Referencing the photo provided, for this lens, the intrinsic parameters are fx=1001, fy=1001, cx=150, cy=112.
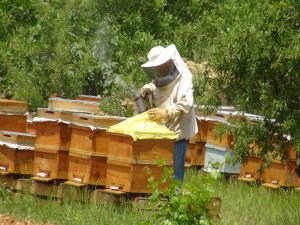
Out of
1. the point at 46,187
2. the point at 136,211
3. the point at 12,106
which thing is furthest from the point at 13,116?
the point at 136,211

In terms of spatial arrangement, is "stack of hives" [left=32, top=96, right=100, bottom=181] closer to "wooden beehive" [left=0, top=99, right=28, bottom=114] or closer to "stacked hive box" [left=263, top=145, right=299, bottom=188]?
"wooden beehive" [left=0, top=99, right=28, bottom=114]

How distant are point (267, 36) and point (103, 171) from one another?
2749mm

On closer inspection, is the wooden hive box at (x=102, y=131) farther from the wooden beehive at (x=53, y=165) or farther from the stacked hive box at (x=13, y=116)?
the stacked hive box at (x=13, y=116)

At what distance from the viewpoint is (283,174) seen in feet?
45.4

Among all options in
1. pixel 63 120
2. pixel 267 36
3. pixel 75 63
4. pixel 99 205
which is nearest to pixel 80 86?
pixel 75 63

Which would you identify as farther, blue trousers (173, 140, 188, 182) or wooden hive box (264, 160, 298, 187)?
wooden hive box (264, 160, 298, 187)

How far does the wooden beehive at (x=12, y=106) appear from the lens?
1388 centimetres

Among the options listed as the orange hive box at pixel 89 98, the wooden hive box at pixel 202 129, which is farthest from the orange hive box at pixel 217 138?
the orange hive box at pixel 89 98

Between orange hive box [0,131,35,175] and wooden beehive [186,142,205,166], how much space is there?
3.76m

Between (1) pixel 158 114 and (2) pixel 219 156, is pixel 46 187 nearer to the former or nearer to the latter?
(1) pixel 158 114

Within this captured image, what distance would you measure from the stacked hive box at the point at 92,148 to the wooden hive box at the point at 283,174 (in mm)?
3124

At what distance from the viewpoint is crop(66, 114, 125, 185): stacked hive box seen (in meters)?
11.6

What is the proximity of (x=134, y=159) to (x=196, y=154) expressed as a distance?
5.09 meters

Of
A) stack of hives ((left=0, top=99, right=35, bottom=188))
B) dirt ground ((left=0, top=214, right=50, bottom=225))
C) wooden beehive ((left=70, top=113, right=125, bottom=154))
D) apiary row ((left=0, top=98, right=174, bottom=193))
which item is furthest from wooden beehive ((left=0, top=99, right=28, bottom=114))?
dirt ground ((left=0, top=214, right=50, bottom=225))
